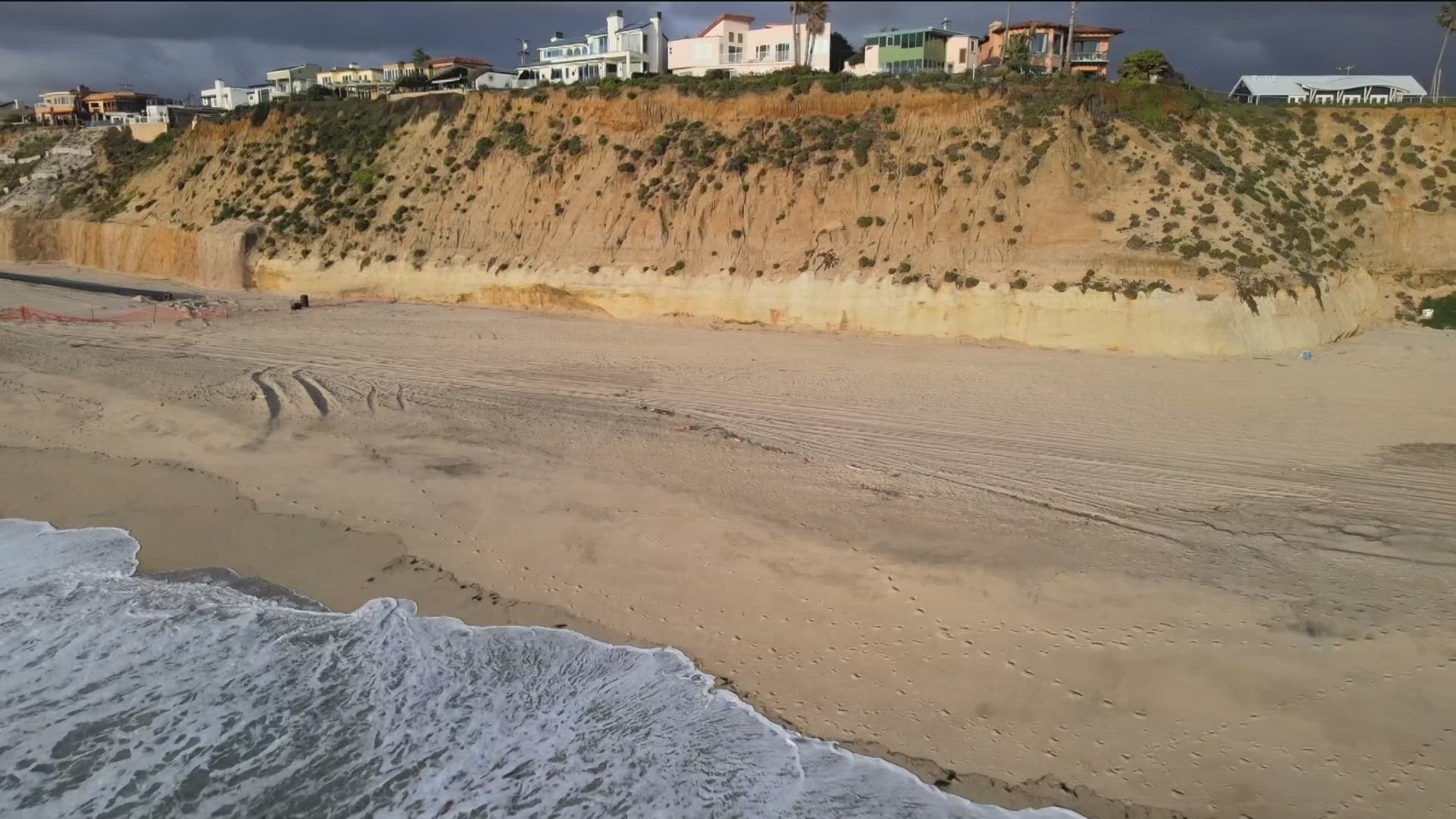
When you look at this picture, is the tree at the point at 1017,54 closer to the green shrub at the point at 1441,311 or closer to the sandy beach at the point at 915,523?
the green shrub at the point at 1441,311

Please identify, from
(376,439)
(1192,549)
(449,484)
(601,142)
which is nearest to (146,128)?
(601,142)

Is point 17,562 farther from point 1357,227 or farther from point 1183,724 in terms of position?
point 1357,227

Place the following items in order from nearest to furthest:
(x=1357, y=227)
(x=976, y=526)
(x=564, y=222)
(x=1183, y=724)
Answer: (x=1183, y=724), (x=976, y=526), (x=1357, y=227), (x=564, y=222)

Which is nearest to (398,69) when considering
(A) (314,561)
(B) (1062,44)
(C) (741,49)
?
(C) (741,49)

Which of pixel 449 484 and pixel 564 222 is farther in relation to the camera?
pixel 564 222

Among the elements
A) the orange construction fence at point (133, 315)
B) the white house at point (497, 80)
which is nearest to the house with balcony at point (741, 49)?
the white house at point (497, 80)

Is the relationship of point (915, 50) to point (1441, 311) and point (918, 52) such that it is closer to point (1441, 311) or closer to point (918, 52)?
point (918, 52)
